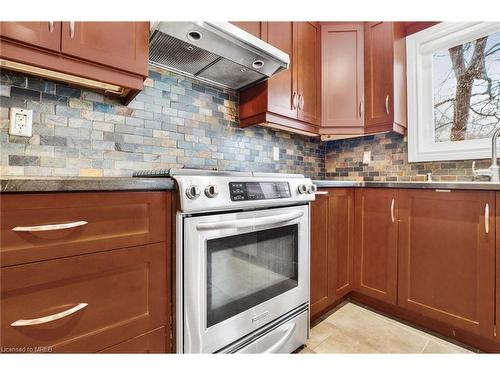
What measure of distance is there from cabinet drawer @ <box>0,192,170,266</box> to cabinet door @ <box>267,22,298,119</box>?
3.66 ft

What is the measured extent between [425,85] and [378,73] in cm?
42

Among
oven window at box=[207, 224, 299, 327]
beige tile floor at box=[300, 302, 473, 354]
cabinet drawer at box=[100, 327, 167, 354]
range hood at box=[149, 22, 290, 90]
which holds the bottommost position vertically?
beige tile floor at box=[300, 302, 473, 354]

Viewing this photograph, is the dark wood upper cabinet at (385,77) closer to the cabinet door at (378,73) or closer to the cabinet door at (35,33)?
the cabinet door at (378,73)

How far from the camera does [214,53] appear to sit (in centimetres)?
129

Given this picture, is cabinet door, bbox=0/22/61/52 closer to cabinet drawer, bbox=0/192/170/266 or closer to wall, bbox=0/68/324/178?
wall, bbox=0/68/324/178

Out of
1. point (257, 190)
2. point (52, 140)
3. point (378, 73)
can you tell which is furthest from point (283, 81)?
point (52, 140)

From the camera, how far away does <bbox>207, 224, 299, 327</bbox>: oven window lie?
3.09 feet

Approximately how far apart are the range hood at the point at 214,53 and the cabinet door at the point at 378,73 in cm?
92

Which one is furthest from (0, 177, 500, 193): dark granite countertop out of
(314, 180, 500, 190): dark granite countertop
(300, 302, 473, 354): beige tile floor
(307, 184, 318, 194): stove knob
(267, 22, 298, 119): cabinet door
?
(300, 302, 473, 354): beige tile floor

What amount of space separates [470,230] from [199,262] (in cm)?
140

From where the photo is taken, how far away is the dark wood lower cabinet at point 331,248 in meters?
1.46

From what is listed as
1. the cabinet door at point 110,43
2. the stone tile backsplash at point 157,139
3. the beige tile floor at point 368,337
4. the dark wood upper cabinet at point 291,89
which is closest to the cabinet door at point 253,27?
the dark wood upper cabinet at point 291,89

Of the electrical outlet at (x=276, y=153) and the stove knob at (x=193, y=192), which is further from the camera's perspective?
the electrical outlet at (x=276, y=153)
